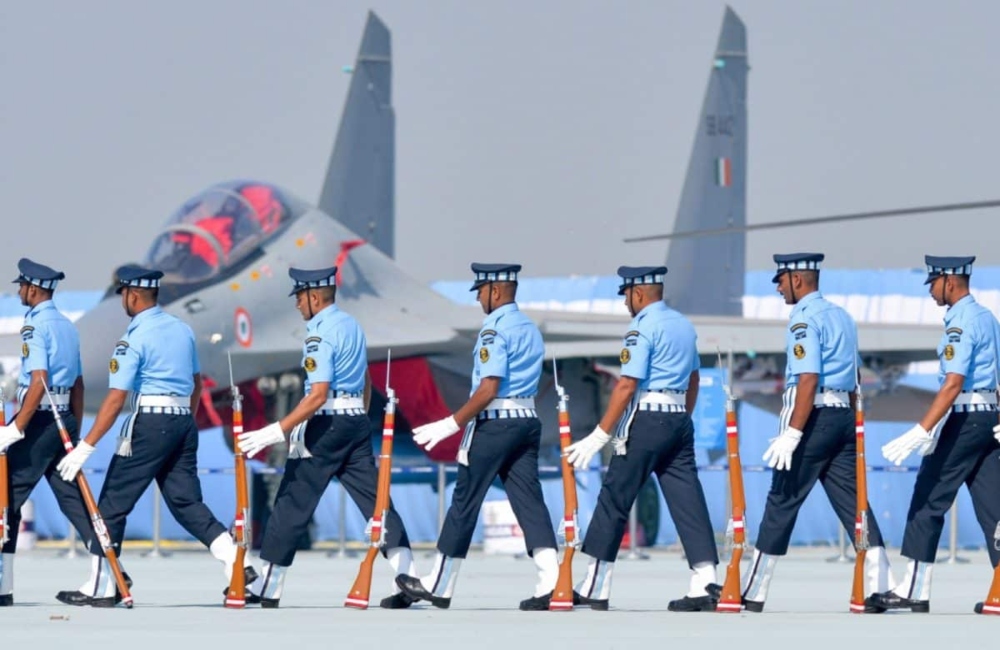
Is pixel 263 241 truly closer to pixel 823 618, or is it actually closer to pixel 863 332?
pixel 863 332

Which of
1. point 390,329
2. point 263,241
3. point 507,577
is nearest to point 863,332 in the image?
point 390,329

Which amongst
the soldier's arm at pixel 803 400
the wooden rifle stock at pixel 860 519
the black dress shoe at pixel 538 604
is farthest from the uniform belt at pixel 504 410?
the wooden rifle stock at pixel 860 519

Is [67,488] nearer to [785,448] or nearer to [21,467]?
[21,467]

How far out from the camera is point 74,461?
34.3ft

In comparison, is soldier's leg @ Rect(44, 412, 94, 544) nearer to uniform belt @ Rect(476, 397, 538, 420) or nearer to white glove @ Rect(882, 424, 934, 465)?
uniform belt @ Rect(476, 397, 538, 420)

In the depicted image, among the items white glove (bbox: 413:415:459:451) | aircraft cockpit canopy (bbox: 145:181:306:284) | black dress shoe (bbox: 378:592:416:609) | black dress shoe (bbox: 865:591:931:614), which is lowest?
black dress shoe (bbox: 378:592:416:609)

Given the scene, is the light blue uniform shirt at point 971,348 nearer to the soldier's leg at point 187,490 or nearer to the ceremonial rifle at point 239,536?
the ceremonial rifle at point 239,536

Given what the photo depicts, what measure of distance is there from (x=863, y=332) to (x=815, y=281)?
1303cm

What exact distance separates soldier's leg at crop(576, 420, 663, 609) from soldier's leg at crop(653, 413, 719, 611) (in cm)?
11

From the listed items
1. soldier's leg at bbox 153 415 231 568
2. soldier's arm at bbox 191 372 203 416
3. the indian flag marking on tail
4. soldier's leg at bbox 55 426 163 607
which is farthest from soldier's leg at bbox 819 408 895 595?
the indian flag marking on tail

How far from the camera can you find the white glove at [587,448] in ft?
33.9

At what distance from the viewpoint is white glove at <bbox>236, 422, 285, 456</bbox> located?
1031cm

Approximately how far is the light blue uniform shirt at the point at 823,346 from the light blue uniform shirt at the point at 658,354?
1.94 ft

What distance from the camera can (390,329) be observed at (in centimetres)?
2289
